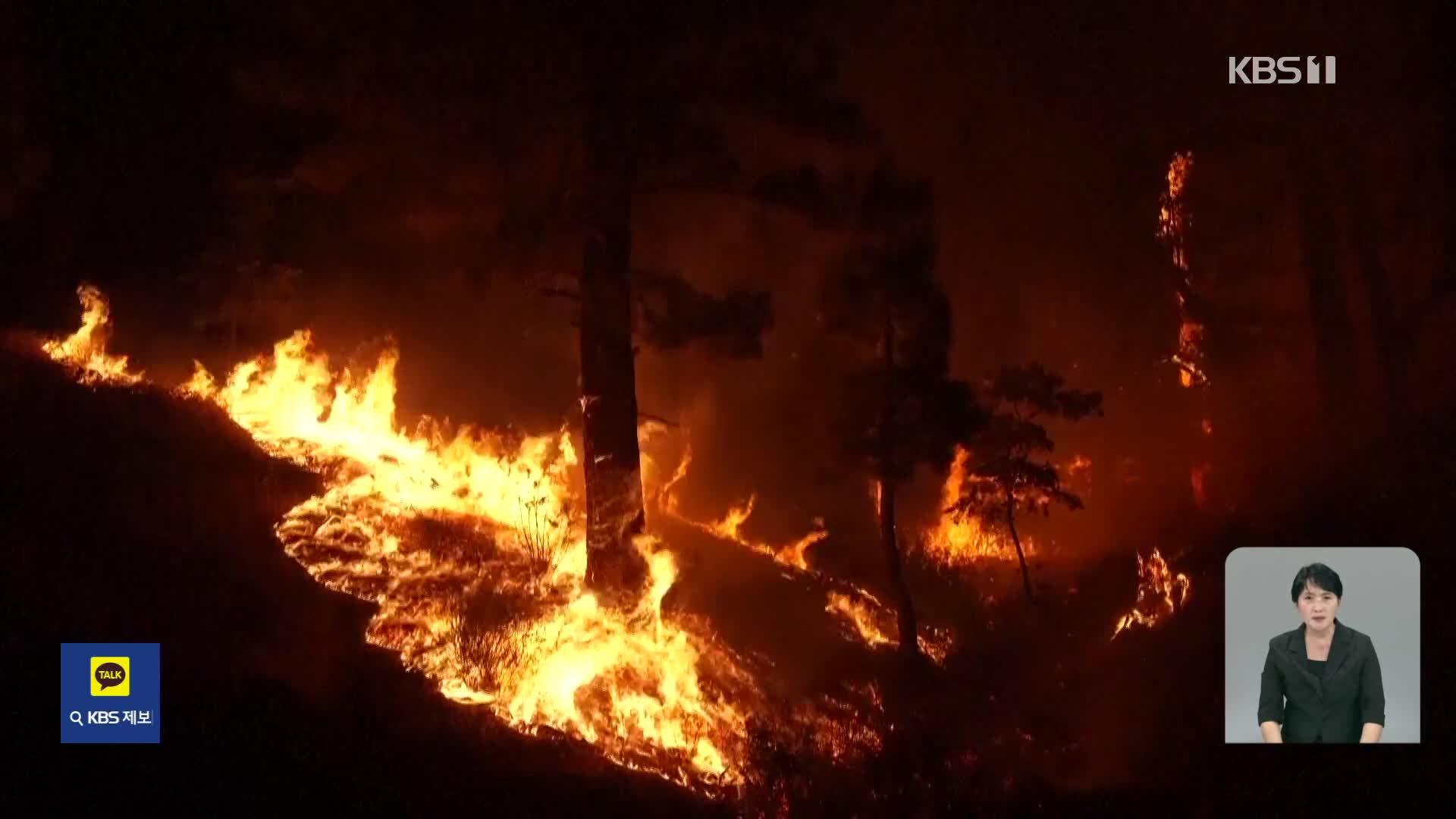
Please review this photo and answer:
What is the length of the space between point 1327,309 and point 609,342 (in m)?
11.2

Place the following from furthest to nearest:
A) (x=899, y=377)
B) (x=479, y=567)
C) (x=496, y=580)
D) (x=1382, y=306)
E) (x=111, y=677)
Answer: (x=1382, y=306) → (x=899, y=377) → (x=479, y=567) → (x=496, y=580) → (x=111, y=677)

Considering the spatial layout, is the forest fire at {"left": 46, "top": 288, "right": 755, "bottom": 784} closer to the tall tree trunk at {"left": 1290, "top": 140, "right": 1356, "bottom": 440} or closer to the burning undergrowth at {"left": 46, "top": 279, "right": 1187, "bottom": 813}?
the burning undergrowth at {"left": 46, "top": 279, "right": 1187, "bottom": 813}

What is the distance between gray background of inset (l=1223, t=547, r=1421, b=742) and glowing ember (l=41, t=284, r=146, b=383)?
453 inches

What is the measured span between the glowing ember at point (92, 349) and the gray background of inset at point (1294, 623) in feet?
37.8

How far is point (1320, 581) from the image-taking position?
6492mm

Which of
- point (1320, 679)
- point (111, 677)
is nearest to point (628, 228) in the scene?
point (111, 677)

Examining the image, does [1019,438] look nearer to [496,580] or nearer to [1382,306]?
[1382,306]

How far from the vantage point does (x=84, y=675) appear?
19.7 feet

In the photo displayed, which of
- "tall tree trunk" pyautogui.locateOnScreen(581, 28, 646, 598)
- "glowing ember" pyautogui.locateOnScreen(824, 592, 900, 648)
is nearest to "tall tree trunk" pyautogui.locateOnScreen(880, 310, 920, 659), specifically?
"glowing ember" pyautogui.locateOnScreen(824, 592, 900, 648)

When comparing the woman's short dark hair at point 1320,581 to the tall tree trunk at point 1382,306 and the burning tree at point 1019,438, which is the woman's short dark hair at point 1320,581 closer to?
the burning tree at point 1019,438

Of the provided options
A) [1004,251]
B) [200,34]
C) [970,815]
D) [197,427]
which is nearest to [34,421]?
→ [197,427]

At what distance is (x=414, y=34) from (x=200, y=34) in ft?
9.27

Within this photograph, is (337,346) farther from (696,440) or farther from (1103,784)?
(1103,784)

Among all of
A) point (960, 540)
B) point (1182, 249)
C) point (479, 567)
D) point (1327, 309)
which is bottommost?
point (479, 567)
